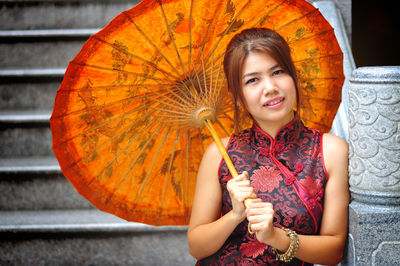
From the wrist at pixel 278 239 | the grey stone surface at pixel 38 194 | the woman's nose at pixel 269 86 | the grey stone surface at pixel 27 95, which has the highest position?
the woman's nose at pixel 269 86

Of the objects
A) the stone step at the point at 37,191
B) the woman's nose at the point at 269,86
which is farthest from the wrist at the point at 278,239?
the stone step at the point at 37,191

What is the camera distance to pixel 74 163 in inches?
66.5

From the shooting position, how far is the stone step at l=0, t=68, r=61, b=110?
3.24 m

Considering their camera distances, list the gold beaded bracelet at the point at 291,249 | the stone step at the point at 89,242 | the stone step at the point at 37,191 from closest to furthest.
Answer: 1. the gold beaded bracelet at the point at 291,249
2. the stone step at the point at 89,242
3. the stone step at the point at 37,191

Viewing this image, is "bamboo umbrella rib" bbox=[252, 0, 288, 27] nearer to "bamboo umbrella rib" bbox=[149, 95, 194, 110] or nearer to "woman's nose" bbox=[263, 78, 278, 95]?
"woman's nose" bbox=[263, 78, 278, 95]

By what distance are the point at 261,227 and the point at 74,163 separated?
0.77 metres

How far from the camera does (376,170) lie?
146 centimetres

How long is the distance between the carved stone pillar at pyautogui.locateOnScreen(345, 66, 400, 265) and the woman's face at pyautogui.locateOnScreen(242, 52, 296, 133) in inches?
9.4

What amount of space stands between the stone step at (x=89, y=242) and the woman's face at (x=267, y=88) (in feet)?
4.24

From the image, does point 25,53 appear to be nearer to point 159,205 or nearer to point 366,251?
point 159,205

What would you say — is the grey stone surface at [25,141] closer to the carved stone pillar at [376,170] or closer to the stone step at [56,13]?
the stone step at [56,13]

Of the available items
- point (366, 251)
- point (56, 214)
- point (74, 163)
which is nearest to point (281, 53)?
point (366, 251)

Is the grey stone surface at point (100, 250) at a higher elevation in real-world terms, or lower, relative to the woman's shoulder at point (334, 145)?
lower

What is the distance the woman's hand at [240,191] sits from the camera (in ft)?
4.74
